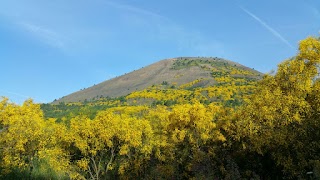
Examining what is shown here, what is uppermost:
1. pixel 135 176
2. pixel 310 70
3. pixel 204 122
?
pixel 310 70

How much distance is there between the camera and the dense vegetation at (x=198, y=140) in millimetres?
28031

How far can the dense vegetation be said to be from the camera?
28.0m

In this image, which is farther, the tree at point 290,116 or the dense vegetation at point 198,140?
the dense vegetation at point 198,140

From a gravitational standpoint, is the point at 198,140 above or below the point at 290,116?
below

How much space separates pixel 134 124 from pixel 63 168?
9.45 metres

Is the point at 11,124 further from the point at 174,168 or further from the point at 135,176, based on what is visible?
the point at 174,168

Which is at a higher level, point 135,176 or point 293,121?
point 293,121

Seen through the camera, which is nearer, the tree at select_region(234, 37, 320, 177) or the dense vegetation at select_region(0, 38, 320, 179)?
the tree at select_region(234, 37, 320, 177)

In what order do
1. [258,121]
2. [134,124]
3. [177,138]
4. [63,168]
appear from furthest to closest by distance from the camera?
[134,124]
[177,138]
[63,168]
[258,121]

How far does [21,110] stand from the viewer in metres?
45.9

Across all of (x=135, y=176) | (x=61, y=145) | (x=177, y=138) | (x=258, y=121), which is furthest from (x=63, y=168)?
(x=258, y=121)

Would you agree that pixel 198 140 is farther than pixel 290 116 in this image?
Yes

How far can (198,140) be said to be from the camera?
37812 mm

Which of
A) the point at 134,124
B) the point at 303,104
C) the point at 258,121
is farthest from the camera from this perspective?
the point at 134,124
